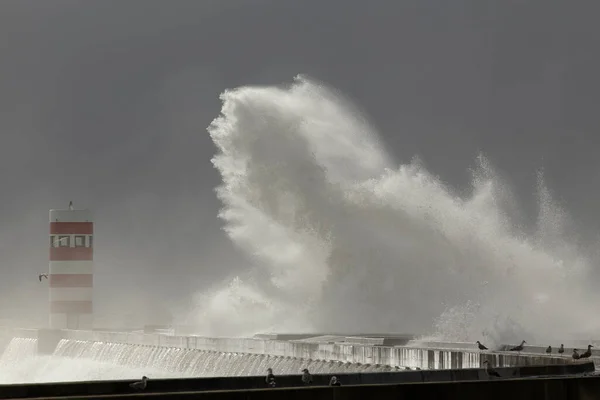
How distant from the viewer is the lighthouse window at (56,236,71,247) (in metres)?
43.5

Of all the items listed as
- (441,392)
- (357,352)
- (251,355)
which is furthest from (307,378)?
(251,355)

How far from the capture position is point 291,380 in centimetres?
1317

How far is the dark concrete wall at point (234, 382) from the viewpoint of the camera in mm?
11586

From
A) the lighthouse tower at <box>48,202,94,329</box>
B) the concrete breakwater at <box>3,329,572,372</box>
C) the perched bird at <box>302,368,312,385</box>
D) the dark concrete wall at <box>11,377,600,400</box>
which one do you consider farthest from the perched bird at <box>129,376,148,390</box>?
the lighthouse tower at <box>48,202,94,329</box>

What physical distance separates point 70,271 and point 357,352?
23.2 meters

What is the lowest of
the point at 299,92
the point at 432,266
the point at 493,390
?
the point at 493,390

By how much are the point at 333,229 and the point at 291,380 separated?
960 inches

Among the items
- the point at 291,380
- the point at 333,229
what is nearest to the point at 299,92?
the point at 333,229

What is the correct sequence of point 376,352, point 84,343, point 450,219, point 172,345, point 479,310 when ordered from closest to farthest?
point 376,352
point 479,310
point 172,345
point 450,219
point 84,343

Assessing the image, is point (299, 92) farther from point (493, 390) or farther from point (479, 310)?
point (493, 390)

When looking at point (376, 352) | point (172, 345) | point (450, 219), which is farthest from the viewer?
point (450, 219)

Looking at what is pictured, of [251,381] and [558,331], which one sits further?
[558,331]

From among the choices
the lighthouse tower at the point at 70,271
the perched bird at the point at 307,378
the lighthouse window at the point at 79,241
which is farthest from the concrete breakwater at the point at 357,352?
the lighthouse window at the point at 79,241

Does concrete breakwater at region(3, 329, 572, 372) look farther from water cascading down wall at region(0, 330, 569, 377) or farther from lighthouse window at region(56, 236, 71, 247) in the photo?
lighthouse window at region(56, 236, 71, 247)
